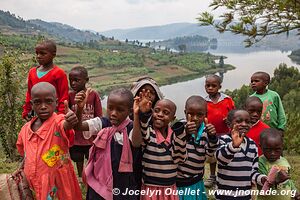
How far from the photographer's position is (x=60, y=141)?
2486 mm

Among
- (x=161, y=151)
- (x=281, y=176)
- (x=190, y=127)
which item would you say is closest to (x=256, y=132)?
(x=281, y=176)

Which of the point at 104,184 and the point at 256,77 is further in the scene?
the point at 256,77

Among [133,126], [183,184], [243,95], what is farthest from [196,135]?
[243,95]

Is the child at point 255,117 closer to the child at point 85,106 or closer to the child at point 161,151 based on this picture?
the child at point 161,151

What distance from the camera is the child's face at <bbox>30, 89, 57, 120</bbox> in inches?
94.7

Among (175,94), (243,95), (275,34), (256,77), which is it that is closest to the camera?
(256,77)

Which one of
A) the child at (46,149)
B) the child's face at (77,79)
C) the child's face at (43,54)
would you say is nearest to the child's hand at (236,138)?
the child at (46,149)

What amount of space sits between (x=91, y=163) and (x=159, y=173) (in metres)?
0.50

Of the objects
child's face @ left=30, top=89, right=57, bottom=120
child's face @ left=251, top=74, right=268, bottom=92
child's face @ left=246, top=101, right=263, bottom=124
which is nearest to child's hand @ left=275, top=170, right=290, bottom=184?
child's face @ left=246, top=101, right=263, bottom=124

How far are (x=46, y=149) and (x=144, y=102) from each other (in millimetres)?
778

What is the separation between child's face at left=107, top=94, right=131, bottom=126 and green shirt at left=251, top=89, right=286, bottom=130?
5.84 feet

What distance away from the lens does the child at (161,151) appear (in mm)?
2439

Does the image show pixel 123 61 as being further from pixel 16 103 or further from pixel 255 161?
pixel 255 161

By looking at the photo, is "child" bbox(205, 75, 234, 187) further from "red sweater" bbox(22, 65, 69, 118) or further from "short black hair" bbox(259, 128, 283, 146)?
"red sweater" bbox(22, 65, 69, 118)
